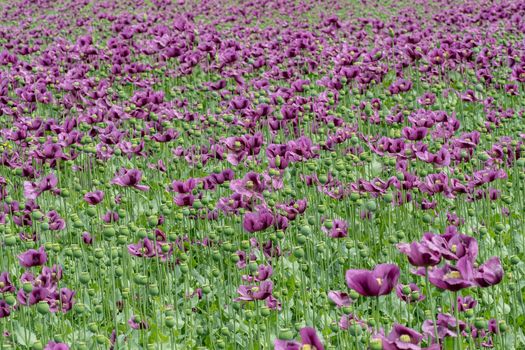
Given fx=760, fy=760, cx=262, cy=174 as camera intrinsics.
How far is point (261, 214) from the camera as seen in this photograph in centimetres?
364

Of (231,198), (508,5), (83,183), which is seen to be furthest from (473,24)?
(231,198)

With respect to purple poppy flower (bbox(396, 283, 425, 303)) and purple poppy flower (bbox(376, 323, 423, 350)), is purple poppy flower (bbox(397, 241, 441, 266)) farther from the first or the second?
purple poppy flower (bbox(396, 283, 425, 303))

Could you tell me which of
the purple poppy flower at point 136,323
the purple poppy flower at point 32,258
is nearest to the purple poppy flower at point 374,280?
the purple poppy flower at point 136,323

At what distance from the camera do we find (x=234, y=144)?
15.8 feet

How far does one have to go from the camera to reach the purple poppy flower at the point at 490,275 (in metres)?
2.47

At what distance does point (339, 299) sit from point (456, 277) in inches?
27.1

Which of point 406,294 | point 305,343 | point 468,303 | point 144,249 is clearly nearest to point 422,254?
point 305,343

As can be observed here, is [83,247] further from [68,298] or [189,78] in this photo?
[189,78]

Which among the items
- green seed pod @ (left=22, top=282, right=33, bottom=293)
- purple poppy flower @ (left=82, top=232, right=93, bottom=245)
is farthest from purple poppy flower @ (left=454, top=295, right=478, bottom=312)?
purple poppy flower @ (left=82, top=232, right=93, bottom=245)

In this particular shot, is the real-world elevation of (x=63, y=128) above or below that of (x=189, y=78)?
above

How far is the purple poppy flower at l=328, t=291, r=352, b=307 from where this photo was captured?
2893mm

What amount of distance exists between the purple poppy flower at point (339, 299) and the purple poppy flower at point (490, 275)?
0.58m

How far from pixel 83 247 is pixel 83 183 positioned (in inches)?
63.0

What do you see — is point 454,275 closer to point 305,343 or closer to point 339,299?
point 305,343
